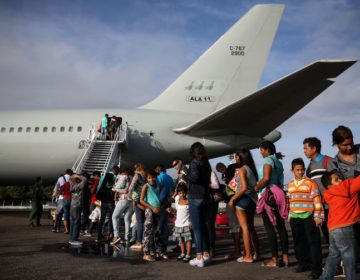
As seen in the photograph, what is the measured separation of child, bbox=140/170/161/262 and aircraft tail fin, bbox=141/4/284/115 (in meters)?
10.4

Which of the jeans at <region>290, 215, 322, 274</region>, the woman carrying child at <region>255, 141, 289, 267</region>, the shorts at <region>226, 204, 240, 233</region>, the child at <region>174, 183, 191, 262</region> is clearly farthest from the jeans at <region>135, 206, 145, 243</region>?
the jeans at <region>290, 215, 322, 274</region>

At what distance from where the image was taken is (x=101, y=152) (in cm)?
1526

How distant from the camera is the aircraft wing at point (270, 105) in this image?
10373 millimetres

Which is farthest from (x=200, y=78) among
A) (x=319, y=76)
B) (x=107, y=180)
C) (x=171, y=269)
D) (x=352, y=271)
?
(x=352, y=271)

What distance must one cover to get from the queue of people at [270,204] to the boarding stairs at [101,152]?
6321 millimetres

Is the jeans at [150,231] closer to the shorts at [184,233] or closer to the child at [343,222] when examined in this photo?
the shorts at [184,233]

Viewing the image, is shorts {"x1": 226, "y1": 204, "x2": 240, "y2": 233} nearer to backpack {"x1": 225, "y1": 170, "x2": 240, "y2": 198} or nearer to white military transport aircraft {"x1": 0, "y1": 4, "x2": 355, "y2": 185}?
backpack {"x1": 225, "y1": 170, "x2": 240, "y2": 198}

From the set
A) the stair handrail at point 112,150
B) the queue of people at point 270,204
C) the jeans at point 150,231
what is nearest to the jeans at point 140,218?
the queue of people at point 270,204

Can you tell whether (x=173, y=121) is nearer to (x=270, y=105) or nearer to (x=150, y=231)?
(x=270, y=105)

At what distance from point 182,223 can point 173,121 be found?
390 inches

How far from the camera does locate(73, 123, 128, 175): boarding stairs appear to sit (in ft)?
47.2

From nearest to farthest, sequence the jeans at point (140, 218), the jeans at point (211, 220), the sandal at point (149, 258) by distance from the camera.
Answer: the sandal at point (149, 258) < the jeans at point (211, 220) < the jeans at point (140, 218)

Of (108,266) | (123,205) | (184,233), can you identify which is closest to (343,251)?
(184,233)

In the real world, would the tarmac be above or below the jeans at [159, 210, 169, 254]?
below
